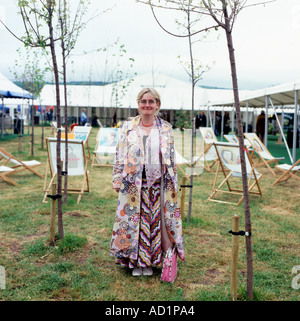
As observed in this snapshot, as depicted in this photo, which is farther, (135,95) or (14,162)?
(135,95)

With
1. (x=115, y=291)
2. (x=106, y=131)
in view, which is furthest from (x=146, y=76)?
(x=115, y=291)

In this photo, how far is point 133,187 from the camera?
9.61 ft

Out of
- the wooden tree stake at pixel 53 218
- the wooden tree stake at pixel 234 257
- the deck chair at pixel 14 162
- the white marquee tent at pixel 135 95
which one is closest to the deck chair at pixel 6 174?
the deck chair at pixel 14 162

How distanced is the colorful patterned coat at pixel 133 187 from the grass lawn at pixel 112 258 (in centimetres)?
31

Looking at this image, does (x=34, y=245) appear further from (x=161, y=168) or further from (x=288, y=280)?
(x=288, y=280)

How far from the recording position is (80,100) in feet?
88.4

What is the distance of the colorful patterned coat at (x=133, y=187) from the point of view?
9.56ft

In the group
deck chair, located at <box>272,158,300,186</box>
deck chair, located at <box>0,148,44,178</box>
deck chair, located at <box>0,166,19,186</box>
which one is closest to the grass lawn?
deck chair, located at <box>0,166,19,186</box>

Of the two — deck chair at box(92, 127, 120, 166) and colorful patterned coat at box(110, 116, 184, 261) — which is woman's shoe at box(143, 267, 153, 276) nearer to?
colorful patterned coat at box(110, 116, 184, 261)

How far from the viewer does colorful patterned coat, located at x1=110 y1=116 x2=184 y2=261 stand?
2.91 m

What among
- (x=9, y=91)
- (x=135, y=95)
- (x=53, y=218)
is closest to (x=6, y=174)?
(x=53, y=218)

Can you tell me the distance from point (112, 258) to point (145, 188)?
34.1 inches

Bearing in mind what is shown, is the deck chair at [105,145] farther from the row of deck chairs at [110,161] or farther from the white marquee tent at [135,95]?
the white marquee tent at [135,95]

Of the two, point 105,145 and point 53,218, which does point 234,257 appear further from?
point 105,145
